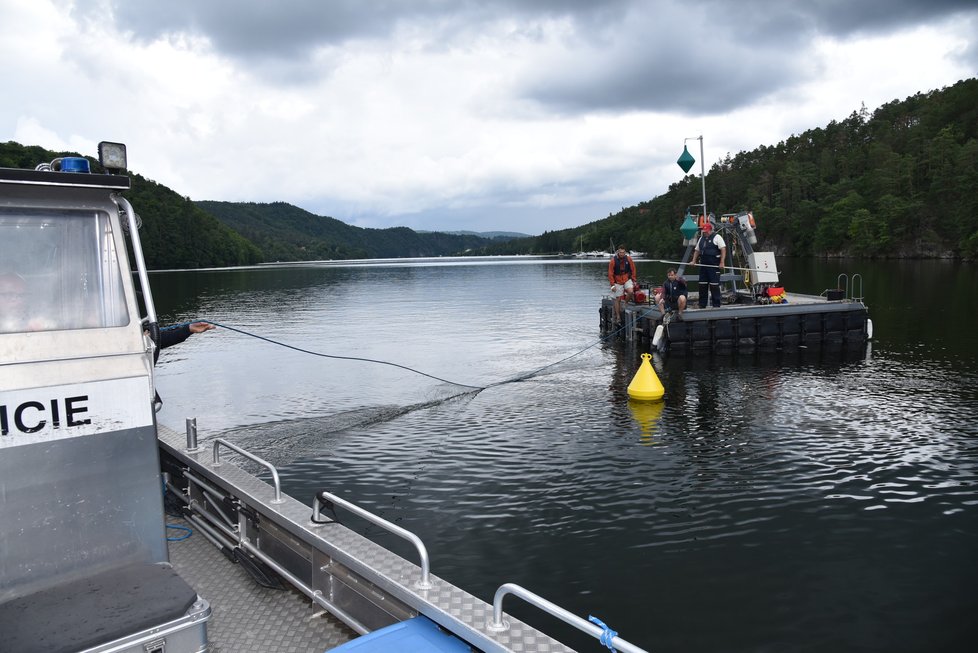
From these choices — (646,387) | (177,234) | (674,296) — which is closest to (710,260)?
(674,296)

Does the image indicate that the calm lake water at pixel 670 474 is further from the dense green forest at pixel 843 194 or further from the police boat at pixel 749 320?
the dense green forest at pixel 843 194

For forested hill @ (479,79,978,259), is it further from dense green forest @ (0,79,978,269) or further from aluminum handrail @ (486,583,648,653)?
aluminum handrail @ (486,583,648,653)

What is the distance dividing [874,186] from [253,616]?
135 metres

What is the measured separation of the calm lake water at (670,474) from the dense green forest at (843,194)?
67732 millimetres

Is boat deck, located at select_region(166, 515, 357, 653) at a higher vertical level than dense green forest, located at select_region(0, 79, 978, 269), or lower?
lower

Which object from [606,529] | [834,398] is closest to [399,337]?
[834,398]

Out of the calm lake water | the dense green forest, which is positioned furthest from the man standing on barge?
the dense green forest

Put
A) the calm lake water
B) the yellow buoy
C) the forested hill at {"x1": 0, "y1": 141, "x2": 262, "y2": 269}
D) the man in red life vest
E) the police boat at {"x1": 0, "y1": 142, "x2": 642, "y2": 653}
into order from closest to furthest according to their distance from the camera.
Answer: the police boat at {"x1": 0, "y1": 142, "x2": 642, "y2": 653} → the calm lake water → the yellow buoy → the man in red life vest → the forested hill at {"x1": 0, "y1": 141, "x2": 262, "y2": 269}

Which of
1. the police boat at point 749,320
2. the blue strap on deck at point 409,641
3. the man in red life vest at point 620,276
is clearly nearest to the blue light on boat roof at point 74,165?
the blue strap on deck at point 409,641

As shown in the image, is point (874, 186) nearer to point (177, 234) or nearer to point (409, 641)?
point (409, 641)

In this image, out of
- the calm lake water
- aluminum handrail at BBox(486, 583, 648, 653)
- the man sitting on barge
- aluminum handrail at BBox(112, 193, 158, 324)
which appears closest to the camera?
aluminum handrail at BBox(486, 583, 648, 653)

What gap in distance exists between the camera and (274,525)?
5695 millimetres

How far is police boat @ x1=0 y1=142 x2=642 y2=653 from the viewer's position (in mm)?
4008

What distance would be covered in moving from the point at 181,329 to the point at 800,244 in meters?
145
